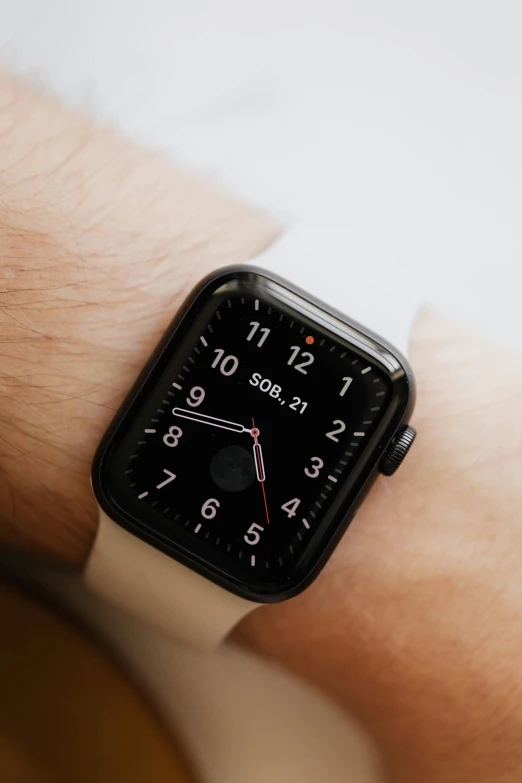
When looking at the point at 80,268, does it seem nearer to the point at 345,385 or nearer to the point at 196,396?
the point at 196,396

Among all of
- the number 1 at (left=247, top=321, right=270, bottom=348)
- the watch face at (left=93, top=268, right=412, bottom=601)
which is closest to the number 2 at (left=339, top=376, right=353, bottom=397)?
the watch face at (left=93, top=268, right=412, bottom=601)

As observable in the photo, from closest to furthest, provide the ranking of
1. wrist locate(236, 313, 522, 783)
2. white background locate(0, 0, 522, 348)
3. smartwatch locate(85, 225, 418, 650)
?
1. smartwatch locate(85, 225, 418, 650)
2. wrist locate(236, 313, 522, 783)
3. white background locate(0, 0, 522, 348)

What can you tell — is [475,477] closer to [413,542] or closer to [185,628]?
[413,542]

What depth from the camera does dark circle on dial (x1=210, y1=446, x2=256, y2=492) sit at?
0.85 metres

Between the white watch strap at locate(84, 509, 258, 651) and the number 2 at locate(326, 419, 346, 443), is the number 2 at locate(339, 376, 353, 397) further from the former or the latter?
the white watch strap at locate(84, 509, 258, 651)

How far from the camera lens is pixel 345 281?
869 millimetres

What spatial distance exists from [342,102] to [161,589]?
807 mm

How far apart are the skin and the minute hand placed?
0.37ft

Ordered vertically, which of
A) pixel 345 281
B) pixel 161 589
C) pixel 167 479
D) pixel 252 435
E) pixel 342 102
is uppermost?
pixel 342 102

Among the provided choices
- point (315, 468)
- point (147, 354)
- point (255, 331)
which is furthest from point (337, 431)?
point (147, 354)

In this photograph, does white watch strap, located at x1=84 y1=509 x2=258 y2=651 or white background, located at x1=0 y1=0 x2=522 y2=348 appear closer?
white watch strap, located at x1=84 y1=509 x2=258 y2=651

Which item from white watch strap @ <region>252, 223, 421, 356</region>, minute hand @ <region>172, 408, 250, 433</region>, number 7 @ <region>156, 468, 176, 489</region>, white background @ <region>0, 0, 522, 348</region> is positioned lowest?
number 7 @ <region>156, 468, 176, 489</region>

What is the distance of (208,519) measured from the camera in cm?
87

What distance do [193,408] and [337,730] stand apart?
2.21ft
